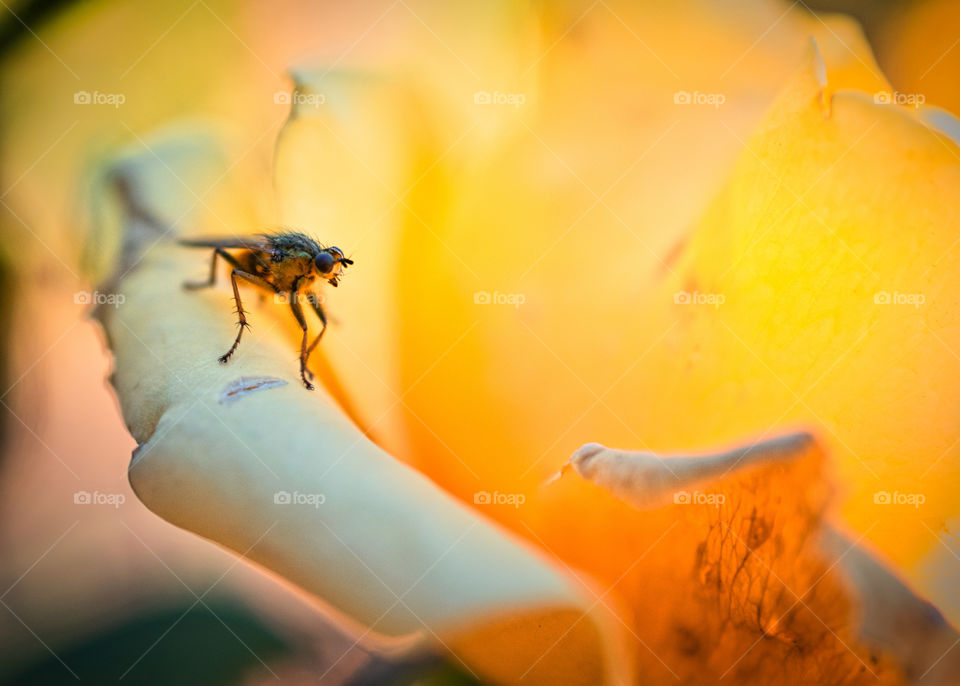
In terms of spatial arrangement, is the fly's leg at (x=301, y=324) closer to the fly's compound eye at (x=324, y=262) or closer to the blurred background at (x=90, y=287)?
the fly's compound eye at (x=324, y=262)

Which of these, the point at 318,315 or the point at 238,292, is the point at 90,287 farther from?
the point at 318,315

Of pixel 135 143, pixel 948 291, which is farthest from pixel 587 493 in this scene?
pixel 135 143

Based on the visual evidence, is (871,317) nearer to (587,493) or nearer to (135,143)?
(587,493)

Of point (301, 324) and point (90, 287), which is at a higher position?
point (301, 324)

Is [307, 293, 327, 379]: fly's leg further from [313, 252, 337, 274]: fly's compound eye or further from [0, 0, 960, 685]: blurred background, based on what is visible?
[0, 0, 960, 685]: blurred background

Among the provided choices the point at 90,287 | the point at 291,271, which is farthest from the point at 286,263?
the point at 90,287

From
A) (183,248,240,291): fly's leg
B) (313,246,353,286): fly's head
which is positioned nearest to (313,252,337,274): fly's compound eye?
(313,246,353,286): fly's head

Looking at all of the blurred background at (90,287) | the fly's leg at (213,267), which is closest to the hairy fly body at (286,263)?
the fly's leg at (213,267)
